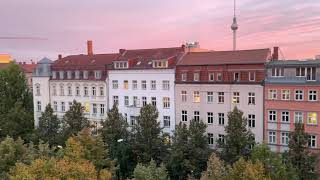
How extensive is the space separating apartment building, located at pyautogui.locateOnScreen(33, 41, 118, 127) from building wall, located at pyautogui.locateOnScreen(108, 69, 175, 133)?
229 cm

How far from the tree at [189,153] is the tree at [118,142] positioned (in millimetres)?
7222

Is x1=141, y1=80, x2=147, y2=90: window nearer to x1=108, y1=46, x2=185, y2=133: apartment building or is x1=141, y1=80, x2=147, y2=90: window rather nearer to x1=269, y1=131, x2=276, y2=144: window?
x1=108, y1=46, x2=185, y2=133: apartment building

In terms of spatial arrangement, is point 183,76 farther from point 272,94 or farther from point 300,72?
point 300,72

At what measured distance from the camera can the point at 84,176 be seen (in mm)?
33312

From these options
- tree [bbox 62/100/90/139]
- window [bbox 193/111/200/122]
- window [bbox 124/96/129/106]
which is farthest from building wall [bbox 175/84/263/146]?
tree [bbox 62/100/90/139]

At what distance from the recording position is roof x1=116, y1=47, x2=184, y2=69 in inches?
2416

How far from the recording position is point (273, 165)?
37.4 meters

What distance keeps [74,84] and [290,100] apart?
36.6 m

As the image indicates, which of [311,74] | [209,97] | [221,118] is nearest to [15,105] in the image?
[209,97]

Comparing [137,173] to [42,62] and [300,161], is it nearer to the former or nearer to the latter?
[300,161]

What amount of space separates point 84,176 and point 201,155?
776 inches

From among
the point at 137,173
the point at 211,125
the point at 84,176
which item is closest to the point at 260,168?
the point at 137,173

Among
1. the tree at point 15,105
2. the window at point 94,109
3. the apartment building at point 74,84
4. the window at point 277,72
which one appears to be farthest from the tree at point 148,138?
the tree at point 15,105

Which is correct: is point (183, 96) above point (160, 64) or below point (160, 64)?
below
